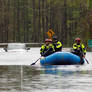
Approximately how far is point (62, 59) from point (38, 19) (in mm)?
108976

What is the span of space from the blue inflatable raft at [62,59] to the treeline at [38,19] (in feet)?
270

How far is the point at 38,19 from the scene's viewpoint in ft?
461

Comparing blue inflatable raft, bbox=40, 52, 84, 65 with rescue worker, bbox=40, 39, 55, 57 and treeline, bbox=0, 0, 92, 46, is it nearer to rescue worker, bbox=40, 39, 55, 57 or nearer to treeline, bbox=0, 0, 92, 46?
rescue worker, bbox=40, 39, 55, 57

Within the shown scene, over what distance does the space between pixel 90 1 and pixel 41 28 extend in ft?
220

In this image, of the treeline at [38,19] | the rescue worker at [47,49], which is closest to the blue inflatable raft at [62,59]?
the rescue worker at [47,49]

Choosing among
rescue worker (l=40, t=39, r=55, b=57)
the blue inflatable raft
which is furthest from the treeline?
the blue inflatable raft

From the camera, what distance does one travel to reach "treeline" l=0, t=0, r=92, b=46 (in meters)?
124

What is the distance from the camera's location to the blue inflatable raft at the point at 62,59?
3172cm

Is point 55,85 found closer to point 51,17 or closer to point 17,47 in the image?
point 17,47

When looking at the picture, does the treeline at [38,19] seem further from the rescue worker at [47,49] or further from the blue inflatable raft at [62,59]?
the blue inflatable raft at [62,59]

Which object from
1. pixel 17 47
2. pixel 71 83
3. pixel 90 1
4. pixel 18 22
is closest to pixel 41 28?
pixel 18 22

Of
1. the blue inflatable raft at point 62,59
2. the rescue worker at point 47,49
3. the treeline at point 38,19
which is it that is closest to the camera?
the blue inflatable raft at point 62,59

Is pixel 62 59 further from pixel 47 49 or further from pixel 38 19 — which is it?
pixel 38 19

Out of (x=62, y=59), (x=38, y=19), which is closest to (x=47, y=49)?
(x=62, y=59)
